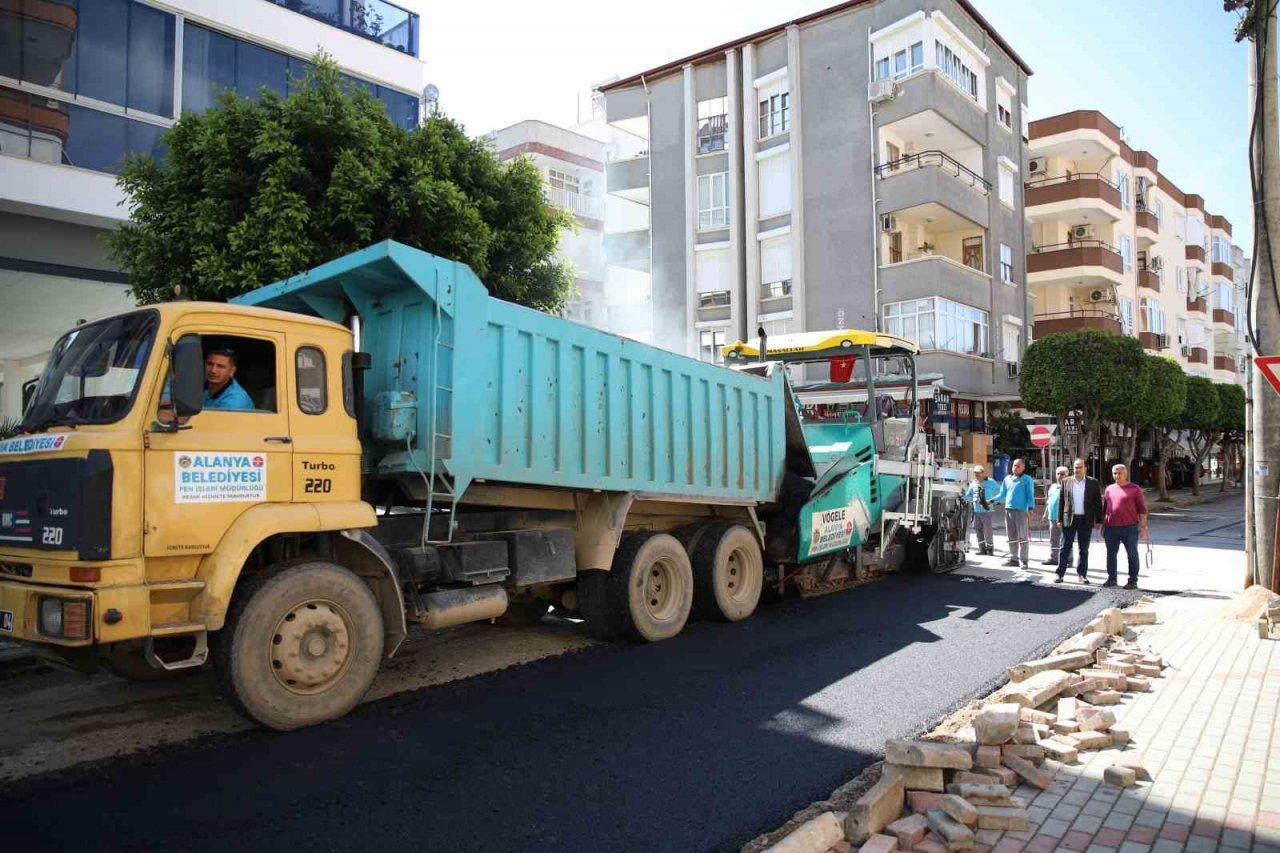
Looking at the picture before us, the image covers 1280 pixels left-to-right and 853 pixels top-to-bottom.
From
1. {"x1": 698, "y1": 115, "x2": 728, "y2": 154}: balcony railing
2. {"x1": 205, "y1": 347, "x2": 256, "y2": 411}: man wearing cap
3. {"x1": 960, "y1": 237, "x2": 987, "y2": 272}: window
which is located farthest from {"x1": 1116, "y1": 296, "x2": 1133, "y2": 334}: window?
{"x1": 205, "y1": 347, "x2": 256, "y2": 411}: man wearing cap

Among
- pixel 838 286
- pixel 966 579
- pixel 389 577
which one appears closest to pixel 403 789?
pixel 389 577

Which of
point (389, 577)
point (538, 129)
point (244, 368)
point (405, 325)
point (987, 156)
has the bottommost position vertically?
point (389, 577)

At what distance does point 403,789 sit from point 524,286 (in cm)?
700

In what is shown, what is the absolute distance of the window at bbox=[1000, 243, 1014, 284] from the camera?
91.5ft

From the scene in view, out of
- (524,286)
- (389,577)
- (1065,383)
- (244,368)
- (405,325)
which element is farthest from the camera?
(1065,383)

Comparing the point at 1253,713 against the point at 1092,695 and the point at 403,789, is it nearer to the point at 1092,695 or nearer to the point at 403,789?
the point at 1092,695

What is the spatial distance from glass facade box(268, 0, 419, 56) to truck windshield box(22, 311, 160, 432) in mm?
10267

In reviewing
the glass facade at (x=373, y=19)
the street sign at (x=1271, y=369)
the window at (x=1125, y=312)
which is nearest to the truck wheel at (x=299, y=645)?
the street sign at (x=1271, y=369)

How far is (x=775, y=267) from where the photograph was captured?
2680 centimetres

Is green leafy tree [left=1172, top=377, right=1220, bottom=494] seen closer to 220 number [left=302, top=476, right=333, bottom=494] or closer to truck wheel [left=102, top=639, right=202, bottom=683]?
220 number [left=302, top=476, right=333, bottom=494]

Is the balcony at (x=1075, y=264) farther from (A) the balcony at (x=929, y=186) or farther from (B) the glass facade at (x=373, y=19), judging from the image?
(B) the glass facade at (x=373, y=19)

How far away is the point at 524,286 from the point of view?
10.1m

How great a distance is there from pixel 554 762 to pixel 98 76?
35.6 ft

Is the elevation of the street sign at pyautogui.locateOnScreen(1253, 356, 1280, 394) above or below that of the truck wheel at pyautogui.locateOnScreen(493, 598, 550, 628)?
above
